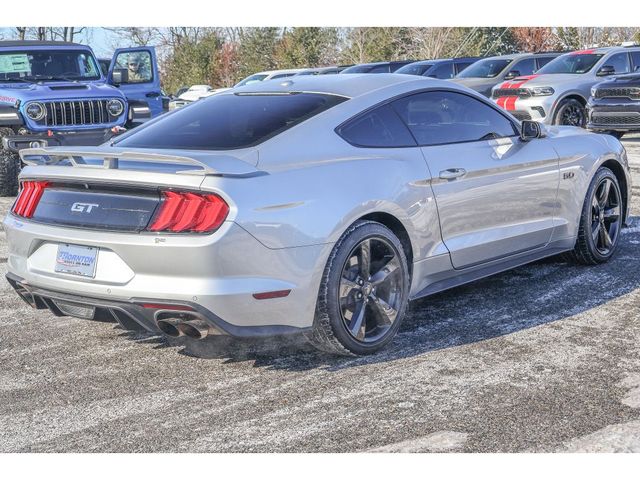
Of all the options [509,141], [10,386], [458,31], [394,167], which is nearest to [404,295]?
[394,167]

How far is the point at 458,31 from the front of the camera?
39844 mm

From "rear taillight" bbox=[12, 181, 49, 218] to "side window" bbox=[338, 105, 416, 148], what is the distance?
1610 mm

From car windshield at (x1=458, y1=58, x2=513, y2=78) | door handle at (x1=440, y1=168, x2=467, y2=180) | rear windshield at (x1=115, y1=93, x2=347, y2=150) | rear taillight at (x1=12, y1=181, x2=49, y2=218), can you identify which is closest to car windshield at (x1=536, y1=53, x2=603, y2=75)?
car windshield at (x1=458, y1=58, x2=513, y2=78)

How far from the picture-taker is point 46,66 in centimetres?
1341

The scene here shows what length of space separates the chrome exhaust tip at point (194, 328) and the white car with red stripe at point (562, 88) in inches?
519

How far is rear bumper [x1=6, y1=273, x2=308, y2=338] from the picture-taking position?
4414 millimetres

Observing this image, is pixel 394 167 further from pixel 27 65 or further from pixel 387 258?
pixel 27 65

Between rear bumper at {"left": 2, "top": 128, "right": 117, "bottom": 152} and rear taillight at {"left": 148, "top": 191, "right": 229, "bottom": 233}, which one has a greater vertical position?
rear taillight at {"left": 148, "top": 191, "right": 229, "bottom": 233}

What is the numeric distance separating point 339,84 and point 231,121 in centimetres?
71

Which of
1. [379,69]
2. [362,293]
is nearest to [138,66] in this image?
A: [379,69]

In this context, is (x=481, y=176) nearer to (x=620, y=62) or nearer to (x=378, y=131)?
(x=378, y=131)

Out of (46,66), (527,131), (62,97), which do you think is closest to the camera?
(527,131)

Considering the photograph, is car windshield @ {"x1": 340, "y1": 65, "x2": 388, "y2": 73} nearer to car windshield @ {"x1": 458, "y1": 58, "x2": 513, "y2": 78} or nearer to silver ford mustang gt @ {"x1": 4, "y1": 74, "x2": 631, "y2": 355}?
car windshield @ {"x1": 458, "y1": 58, "x2": 513, "y2": 78}

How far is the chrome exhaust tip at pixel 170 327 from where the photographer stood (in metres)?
4.48
